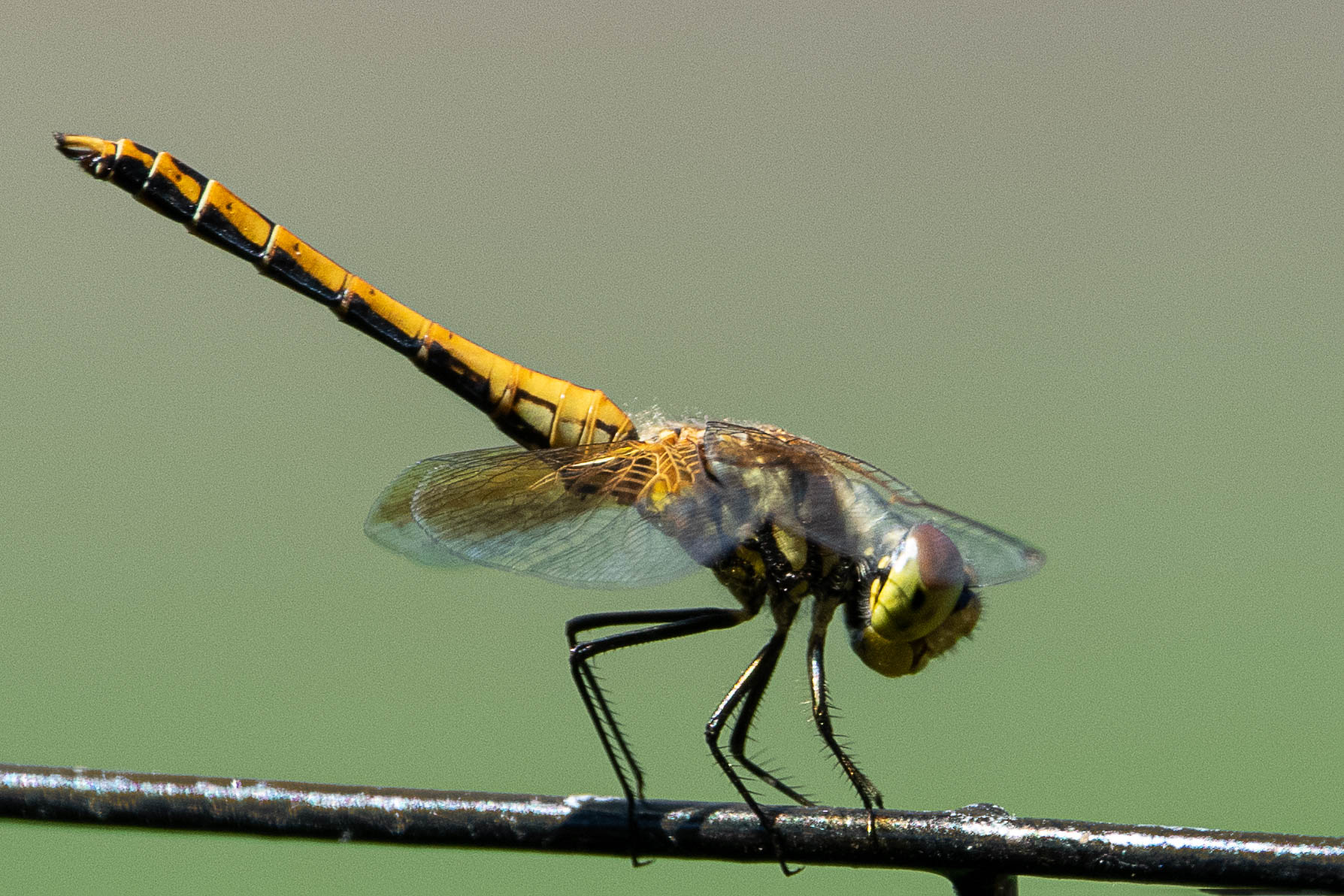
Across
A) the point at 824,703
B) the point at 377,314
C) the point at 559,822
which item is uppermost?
the point at 377,314

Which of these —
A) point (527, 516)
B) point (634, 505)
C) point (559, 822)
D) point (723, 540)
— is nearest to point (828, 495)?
point (723, 540)

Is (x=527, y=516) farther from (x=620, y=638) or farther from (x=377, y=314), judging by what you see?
(x=377, y=314)

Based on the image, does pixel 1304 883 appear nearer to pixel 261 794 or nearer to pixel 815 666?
pixel 261 794

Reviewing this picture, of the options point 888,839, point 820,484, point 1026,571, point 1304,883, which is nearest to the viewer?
point 1304,883

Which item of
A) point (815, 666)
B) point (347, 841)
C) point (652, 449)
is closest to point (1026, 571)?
point (815, 666)

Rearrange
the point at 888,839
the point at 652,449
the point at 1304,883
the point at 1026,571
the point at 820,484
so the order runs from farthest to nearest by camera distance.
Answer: the point at 652,449, the point at 820,484, the point at 1026,571, the point at 888,839, the point at 1304,883

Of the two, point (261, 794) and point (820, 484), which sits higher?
point (820, 484)

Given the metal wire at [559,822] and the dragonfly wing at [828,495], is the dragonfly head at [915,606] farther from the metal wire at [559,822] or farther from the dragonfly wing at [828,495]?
the metal wire at [559,822]

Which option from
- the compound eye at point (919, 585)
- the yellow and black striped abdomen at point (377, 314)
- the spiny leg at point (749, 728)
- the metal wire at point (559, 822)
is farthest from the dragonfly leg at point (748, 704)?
the metal wire at point (559, 822)

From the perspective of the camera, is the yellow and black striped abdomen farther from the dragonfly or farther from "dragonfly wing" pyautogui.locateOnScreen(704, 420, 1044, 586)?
"dragonfly wing" pyautogui.locateOnScreen(704, 420, 1044, 586)
